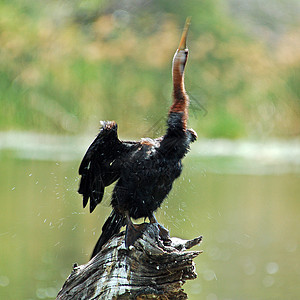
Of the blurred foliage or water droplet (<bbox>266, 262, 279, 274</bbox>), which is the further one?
the blurred foliage

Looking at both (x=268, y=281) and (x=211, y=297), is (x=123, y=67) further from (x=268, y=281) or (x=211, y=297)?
(x=211, y=297)

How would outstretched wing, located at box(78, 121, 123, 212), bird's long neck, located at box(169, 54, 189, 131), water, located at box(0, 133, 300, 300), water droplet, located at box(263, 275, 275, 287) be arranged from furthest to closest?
water droplet, located at box(263, 275, 275, 287) → water, located at box(0, 133, 300, 300) → bird's long neck, located at box(169, 54, 189, 131) → outstretched wing, located at box(78, 121, 123, 212)

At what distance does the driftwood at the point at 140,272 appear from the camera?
336 cm

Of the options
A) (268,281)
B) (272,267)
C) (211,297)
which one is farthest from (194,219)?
(211,297)

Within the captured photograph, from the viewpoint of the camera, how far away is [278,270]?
6.43 metres

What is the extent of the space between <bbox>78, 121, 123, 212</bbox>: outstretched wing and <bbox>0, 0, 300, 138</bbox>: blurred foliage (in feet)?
20.8

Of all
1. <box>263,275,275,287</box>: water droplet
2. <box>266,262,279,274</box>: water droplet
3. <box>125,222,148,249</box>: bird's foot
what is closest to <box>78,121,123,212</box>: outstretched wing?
<box>125,222,148,249</box>: bird's foot

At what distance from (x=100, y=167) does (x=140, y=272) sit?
67 cm

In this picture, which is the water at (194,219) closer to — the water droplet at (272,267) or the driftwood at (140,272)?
the water droplet at (272,267)

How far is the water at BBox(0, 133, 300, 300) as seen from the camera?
5.95 metres

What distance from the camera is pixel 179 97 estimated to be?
12.6 feet

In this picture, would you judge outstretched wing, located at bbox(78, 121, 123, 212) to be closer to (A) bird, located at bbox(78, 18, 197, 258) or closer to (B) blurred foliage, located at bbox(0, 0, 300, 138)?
(A) bird, located at bbox(78, 18, 197, 258)

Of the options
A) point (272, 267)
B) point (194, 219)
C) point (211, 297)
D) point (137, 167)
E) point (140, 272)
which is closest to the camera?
point (140, 272)

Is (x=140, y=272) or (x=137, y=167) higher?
(x=137, y=167)
